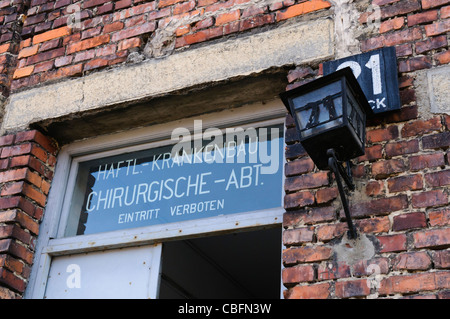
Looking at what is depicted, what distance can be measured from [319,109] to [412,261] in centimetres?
76

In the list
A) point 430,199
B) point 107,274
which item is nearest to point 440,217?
point 430,199

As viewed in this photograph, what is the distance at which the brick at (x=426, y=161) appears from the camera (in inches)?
117

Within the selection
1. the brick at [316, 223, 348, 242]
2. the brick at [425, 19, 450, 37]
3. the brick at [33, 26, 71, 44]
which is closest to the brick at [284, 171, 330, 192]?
the brick at [316, 223, 348, 242]

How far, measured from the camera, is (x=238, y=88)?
3.71 meters

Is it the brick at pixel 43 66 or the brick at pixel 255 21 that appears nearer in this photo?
the brick at pixel 255 21

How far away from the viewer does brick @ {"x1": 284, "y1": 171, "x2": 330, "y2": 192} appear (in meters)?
3.16

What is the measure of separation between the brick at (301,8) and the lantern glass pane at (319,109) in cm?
93

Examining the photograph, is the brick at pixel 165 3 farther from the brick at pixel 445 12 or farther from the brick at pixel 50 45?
the brick at pixel 445 12

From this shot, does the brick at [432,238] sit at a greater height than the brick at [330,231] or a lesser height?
lesser

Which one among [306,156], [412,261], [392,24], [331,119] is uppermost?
[392,24]

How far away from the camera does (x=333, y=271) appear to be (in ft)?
9.51

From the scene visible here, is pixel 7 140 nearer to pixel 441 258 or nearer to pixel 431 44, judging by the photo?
pixel 431 44

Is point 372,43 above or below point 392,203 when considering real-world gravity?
A: above

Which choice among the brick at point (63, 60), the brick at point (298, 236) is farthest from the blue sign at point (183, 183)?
the brick at point (63, 60)
